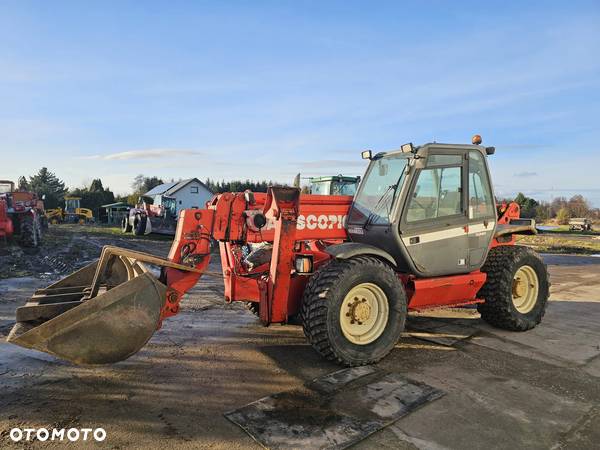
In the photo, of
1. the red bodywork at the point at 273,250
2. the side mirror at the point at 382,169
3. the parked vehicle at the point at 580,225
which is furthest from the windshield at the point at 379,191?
the parked vehicle at the point at 580,225

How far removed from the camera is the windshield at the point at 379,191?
16.4 feet

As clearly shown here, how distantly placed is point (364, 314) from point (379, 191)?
5.28 feet

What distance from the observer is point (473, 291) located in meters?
5.44

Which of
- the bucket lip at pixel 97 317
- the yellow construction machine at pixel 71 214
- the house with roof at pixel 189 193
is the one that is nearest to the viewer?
the bucket lip at pixel 97 317

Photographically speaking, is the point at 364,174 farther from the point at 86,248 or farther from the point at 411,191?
the point at 86,248

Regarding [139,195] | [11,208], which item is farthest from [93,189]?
[11,208]

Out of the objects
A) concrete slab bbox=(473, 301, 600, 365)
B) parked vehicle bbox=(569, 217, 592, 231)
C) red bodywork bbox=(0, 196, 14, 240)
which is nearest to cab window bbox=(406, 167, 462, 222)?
concrete slab bbox=(473, 301, 600, 365)

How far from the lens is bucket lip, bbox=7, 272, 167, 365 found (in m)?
3.13

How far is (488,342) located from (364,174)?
260cm

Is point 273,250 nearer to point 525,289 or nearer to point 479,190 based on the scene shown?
point 479,190

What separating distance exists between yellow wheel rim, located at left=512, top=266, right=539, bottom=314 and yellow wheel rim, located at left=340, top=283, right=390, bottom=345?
2.41 m

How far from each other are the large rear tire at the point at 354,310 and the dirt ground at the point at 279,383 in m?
0.25

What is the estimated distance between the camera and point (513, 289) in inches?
229

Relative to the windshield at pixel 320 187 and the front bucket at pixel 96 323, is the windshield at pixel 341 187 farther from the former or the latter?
the front bucket at pixel 96 323
